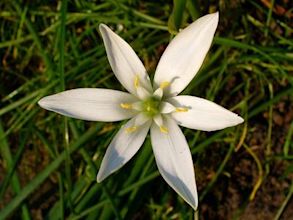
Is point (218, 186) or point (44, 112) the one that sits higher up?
point (44, 112)

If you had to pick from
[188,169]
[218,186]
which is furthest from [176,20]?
[218,186]

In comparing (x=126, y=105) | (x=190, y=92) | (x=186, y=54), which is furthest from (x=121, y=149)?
(x=190, y=92)

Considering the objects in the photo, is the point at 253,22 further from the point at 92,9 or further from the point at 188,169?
the point at 188,169

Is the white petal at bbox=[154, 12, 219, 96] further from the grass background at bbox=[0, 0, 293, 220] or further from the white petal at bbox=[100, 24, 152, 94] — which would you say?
the grass background at bbox=[0, 0, 293, 220]

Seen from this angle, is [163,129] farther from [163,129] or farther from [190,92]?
[190,92]

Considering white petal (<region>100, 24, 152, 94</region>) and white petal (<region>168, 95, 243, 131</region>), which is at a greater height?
white petal (<region>100, 24, 152, 94</region>)

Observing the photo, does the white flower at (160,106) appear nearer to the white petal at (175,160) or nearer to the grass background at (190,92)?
the white petal at (175,160)

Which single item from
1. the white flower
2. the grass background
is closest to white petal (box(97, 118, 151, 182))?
the white flower
